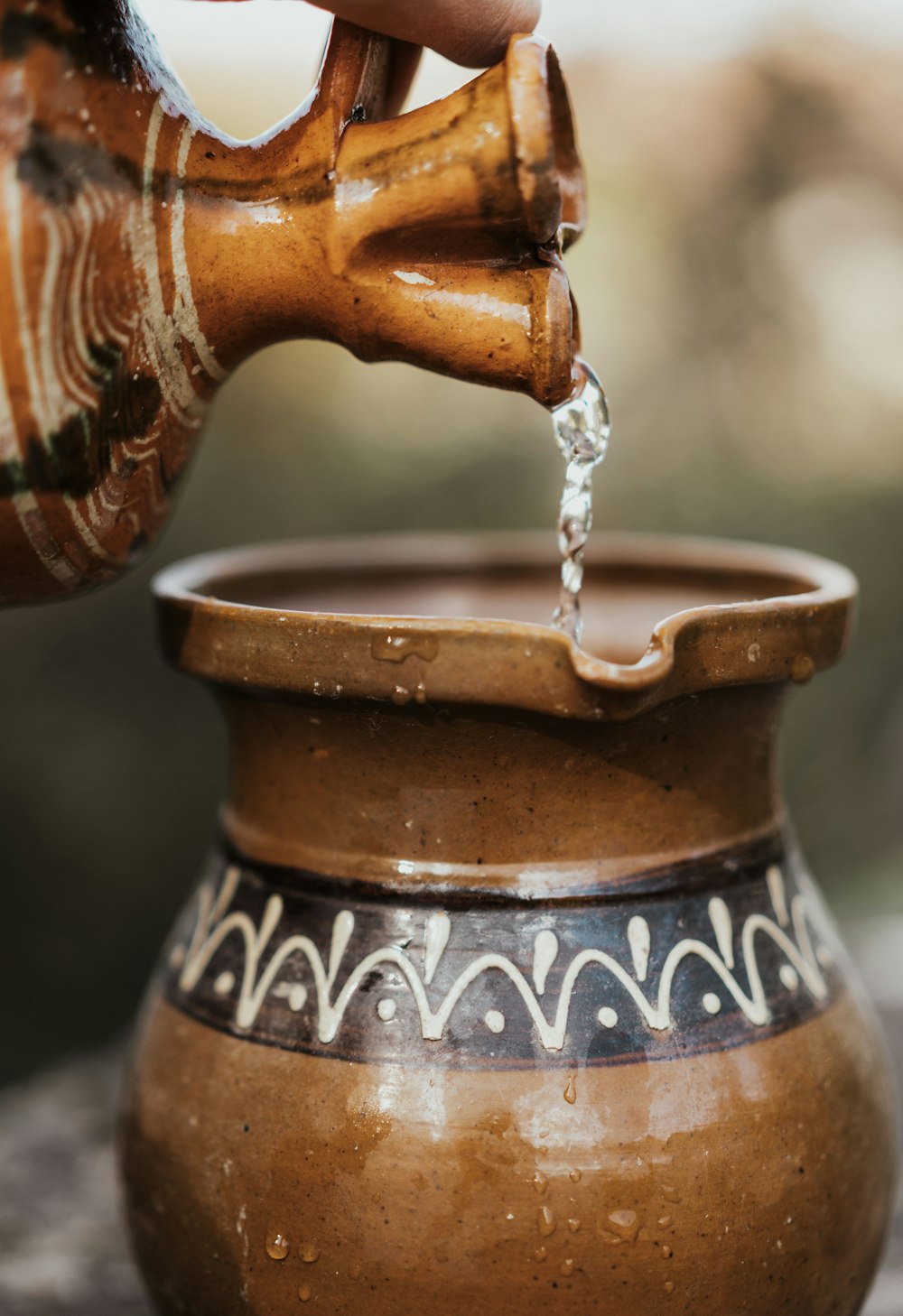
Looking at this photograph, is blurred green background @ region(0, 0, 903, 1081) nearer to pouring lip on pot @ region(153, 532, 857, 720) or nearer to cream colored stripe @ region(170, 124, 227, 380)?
pouring lip on pot @ region(153, 532, 857, 720)

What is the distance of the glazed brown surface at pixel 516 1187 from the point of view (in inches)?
27.0

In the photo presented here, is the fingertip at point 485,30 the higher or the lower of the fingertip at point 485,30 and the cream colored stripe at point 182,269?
the higher

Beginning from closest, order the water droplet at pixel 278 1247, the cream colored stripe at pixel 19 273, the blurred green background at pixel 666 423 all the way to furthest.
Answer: the cream colored stripe at pixel 19 273 < the water droplet at pixel 278 1247 < the blurred green background at pixel 666 423

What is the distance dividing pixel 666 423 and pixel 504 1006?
190 centimetres

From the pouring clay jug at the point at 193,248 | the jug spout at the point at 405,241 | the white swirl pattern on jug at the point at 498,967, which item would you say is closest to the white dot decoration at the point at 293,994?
the white swirl pattern on jug at the point at 498,967

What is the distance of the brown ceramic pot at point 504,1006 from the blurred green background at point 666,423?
122cm

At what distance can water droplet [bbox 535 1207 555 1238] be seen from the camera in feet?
2.24

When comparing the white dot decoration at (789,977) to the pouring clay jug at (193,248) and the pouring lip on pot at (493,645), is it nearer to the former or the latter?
the pouring lip on pot at (493,645)

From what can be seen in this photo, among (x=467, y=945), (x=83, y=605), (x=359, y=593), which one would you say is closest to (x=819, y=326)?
(x=83, y=605)

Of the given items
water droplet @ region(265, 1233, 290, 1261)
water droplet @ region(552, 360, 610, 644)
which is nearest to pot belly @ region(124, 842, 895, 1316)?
water droplet @ region(265, 1233, 290, 1261)

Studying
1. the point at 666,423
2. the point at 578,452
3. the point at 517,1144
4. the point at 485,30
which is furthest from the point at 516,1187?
the point at 666,423

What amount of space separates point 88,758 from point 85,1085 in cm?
60

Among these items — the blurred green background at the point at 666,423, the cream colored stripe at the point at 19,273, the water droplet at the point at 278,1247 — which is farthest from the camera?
the blurred green background at the point at 666,423

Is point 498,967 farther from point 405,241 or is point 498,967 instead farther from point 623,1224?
point 405,241
